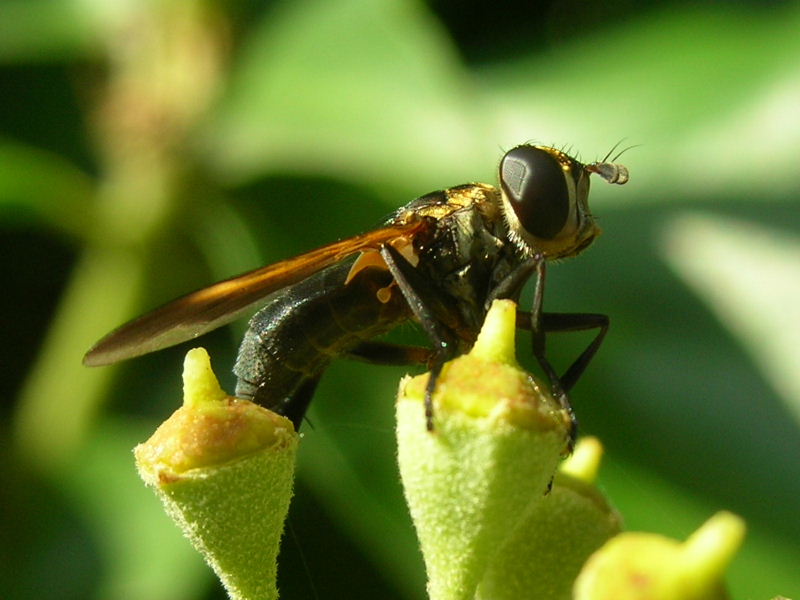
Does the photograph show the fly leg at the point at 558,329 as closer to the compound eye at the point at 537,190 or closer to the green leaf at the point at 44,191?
the compound eye at the point at 537,190

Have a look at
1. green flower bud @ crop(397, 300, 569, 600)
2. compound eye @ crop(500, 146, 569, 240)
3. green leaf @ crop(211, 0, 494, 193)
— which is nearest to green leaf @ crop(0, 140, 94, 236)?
green leaf @ crop(211, 0, 494, 193)

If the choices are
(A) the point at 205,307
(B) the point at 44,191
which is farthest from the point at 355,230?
(A) the point at 205,307

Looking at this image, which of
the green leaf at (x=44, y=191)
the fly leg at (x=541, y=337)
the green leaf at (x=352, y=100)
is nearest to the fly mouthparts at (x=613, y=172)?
the fly leg at (x=541, y=337)

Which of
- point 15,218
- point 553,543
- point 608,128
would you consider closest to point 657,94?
point 608,128

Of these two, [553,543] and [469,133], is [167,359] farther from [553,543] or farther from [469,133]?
[553,543]

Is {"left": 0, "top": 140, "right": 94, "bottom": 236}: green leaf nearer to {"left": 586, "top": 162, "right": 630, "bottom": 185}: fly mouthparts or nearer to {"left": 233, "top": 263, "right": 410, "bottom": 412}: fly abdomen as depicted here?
{"left": 233, "top": 263, "right": 410, "bottom": 412}: fly abdomen
